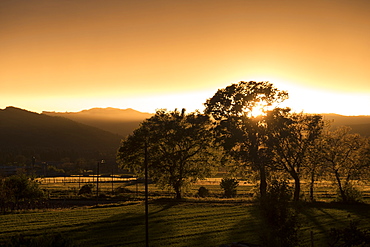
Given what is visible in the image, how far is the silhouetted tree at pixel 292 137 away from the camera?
66.3m

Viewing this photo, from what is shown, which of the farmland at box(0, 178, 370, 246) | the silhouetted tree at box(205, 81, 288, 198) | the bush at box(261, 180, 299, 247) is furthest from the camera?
the silhouetted tree at box(205, 81, 288, 198)

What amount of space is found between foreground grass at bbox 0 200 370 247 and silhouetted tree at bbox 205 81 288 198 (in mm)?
8450

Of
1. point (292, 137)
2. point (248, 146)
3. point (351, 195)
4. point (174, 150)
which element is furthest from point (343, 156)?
point (174, 150)

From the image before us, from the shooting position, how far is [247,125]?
217 feet

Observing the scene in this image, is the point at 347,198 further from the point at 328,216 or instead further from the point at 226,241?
the point at 226,241

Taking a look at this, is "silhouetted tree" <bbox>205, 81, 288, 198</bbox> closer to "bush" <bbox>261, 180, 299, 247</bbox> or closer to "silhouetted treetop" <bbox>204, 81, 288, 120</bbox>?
"silhouetted treetop" <bbox>204, 81, 288, 120</bbox>

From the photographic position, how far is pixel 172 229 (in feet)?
157

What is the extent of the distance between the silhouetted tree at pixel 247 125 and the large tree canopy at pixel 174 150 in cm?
1012

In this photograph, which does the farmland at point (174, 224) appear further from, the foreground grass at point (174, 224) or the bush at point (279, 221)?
the bush at point (279, 221)

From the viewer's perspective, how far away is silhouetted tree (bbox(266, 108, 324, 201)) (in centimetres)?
6631

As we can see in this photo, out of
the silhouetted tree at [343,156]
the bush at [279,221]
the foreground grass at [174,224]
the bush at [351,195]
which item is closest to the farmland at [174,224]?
the foreground grass at [174,224]

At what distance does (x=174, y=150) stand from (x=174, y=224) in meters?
30.4

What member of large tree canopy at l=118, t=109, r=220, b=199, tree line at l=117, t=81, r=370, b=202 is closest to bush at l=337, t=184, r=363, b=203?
tree line at l=117, t=81, r=370, b=202

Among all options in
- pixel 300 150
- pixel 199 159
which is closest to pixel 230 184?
A: pixel 199 159
